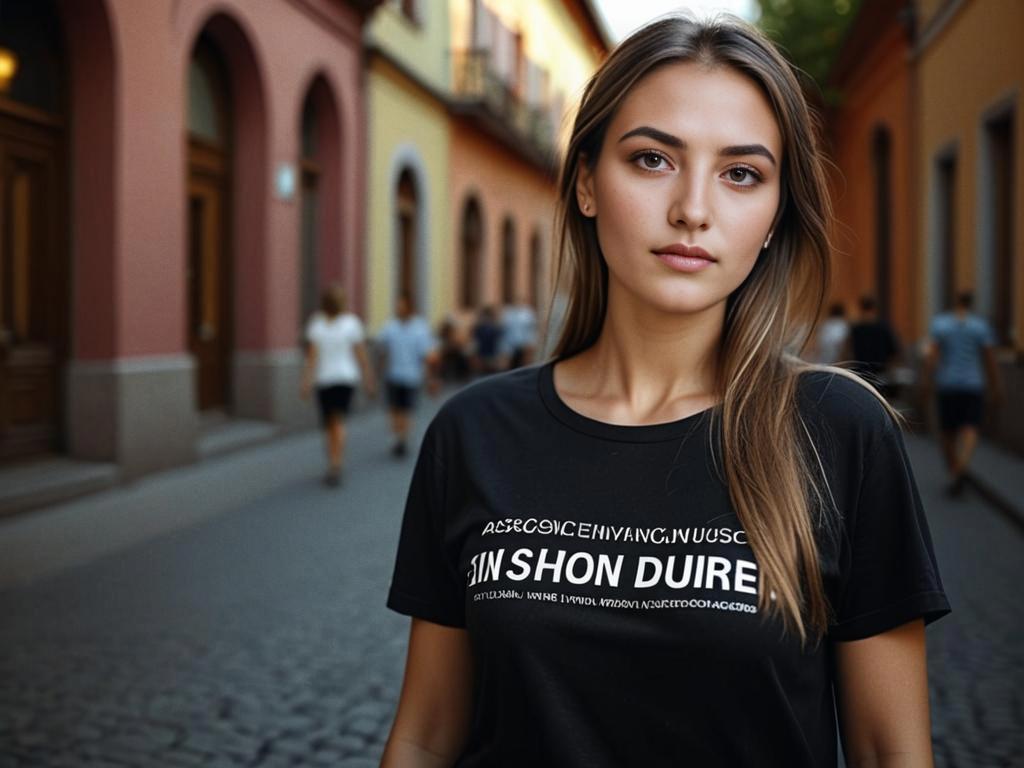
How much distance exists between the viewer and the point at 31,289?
34.9ft

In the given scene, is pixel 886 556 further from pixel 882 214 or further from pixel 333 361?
pixel 882 214

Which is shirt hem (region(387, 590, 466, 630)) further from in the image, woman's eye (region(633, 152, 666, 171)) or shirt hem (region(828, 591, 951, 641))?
woman's eye (region(633, 152, 666, 171))

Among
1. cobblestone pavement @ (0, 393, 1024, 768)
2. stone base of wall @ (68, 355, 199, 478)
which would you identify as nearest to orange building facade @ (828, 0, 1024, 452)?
cobblestone pavement @ (0, 393, 1024, 768)

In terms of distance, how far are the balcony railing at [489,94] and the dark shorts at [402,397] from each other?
11397mm

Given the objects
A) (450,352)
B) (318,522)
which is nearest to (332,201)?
(450,352)

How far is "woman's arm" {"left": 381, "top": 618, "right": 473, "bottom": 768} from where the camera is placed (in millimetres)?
1879

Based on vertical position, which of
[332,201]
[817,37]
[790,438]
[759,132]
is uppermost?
[817,37]

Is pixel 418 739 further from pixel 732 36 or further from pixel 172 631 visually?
pixel 172 631

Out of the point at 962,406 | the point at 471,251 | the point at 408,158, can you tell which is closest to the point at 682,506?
the point at 962,406

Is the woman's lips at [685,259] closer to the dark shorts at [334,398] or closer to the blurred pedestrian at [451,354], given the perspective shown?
the dark shorts at [334,398]

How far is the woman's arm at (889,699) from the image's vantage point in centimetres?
168

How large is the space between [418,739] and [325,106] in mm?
16095

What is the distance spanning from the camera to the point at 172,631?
19.2 feet

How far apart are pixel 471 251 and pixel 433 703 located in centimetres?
2569
